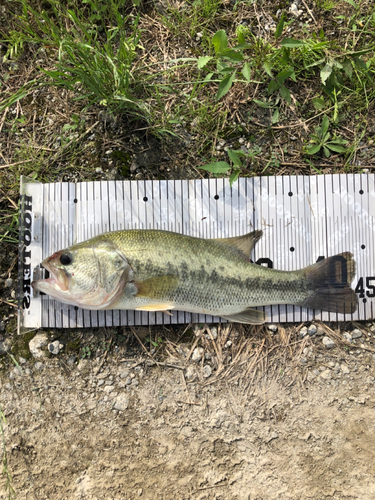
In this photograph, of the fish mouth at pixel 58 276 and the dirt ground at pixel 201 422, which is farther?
the dirt ground at pixel 201 422

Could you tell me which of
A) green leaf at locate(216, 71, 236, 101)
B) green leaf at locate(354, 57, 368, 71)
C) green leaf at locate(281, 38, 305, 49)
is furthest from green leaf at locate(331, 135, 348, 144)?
green leaf at locate(216, 71, 236, 101)

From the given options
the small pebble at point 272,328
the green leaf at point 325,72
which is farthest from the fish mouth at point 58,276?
the green leaf at point 325,72

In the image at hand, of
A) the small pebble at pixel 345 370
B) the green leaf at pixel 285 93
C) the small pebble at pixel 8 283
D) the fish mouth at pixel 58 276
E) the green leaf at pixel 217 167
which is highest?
the green leaf at pixel 285 93

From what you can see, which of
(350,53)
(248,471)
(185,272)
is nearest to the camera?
(185,272)

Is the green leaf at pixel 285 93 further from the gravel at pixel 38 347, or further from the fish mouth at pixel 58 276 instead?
the gravel at pixel 38 347

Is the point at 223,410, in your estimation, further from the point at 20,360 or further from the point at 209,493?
the point at 20,360

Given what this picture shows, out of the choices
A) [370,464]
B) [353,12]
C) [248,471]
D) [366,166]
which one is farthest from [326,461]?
[353,12]
